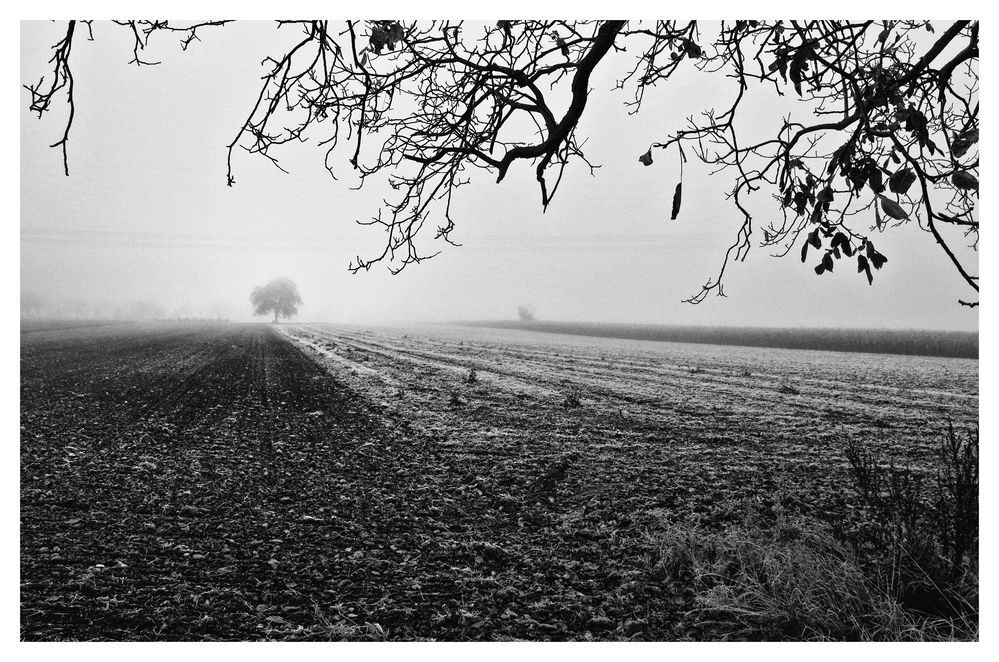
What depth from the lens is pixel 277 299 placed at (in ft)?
21.3

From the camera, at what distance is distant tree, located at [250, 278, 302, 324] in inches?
233

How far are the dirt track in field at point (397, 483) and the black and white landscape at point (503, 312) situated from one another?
0.08 feet

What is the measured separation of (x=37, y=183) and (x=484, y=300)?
12.2ft

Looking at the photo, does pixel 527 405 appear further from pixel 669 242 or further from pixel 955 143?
pixel 955 143

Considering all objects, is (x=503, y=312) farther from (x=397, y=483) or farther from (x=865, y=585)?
(x=865, y=585)

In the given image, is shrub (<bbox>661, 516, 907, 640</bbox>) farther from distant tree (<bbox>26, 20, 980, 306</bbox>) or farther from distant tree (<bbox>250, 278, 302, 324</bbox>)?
distant tree (<bbox>250, 278, 302, 324</bbox>)

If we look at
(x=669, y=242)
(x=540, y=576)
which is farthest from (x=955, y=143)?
(x=669, y=242)

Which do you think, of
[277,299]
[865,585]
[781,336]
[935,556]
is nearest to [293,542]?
[865,585]

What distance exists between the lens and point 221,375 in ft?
28.2

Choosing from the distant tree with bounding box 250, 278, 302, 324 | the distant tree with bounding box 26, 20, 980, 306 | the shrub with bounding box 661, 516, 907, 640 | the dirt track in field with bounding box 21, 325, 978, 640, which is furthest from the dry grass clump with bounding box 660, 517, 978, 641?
the distant tree with bounding box 250, 278, 302, 324

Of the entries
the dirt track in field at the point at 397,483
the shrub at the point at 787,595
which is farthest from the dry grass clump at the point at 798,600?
the dirt track in field at the point at 397,483

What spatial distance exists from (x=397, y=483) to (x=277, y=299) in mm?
3231

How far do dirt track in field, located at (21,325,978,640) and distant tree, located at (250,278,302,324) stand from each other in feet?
3.22

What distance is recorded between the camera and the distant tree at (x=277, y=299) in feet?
19.4
